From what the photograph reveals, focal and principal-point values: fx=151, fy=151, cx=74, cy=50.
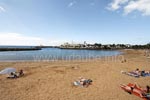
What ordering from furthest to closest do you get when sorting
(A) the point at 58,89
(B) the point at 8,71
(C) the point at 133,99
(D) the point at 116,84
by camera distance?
(B) the point at 8,71 < (D) the point at 116,84 < (A) the point at 58,89 < (C) the point at 133,99

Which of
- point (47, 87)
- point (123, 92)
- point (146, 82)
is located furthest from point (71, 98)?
point (146, 82)

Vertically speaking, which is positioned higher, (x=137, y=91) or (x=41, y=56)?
(x=137, y=91)

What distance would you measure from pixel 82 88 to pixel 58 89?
6.36ft

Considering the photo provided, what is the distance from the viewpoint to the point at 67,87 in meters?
12.6

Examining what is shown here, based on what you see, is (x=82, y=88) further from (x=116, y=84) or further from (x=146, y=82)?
(x=146, y=82)

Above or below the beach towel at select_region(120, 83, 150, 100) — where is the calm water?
below

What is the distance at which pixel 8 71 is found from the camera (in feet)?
56.4

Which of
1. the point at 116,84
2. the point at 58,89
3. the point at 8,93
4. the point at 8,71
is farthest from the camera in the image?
the point at 8,71

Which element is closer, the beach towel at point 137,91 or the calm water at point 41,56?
the beach towel at point 137,91

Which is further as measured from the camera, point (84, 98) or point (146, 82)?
point (146, 82)

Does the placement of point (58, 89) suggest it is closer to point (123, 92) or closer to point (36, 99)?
point (36, 99)

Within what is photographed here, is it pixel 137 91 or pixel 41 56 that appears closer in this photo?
pixel 137 91

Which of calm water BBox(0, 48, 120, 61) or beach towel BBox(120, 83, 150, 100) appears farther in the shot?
calm water BBox(0, 48, 120, 61)

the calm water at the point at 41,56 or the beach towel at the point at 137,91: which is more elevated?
the beach towel at the point at 137,91
